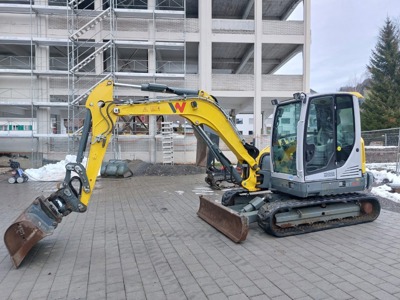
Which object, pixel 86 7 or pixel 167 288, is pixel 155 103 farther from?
pixel 86 7

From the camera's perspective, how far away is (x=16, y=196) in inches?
407

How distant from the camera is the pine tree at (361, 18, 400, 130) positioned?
27359 millimetres

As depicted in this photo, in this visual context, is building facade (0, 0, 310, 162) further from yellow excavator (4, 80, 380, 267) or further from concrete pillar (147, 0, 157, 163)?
yellow excavator (4, 80, 380, 267)

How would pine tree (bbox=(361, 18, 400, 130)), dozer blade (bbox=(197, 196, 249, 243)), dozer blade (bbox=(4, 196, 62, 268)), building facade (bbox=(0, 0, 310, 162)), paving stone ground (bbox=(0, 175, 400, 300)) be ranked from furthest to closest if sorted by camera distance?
pine tree (bbox=(361, 18, 400, 130)) → building facade (bbox=(0, 0, 310, 162)) → dozer blade (bbox=(197, 196, 249, 243)) → dozer blade (bbox=(4, 196, 62, 268)) → paving stone ground (bbox=(0, 175, 400, 300))

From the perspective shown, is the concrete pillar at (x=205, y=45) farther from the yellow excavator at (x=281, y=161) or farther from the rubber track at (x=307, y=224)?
the rubber track at (x=307, y=224)

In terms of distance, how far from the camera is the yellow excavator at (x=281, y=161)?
526 cm

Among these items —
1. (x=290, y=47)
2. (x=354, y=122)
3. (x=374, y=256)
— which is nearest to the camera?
(x=374, y=256)

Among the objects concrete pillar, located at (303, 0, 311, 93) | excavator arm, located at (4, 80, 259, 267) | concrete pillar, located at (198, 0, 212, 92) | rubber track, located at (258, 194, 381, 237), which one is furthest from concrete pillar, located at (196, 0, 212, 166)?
rubber track, located at (258, 194, 381, 237)

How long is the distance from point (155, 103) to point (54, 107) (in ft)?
50.6

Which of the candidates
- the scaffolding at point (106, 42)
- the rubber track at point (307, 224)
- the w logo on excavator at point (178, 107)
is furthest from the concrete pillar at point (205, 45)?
the rubber track at point (307, 224)

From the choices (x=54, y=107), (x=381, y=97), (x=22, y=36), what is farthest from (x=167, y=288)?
(x=381, y=97)

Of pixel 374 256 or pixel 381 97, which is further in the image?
pixel 381 97

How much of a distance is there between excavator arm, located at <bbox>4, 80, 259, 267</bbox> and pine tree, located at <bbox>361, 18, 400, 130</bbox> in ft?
83.2

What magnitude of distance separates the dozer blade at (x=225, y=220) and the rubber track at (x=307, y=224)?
20.2 inches
